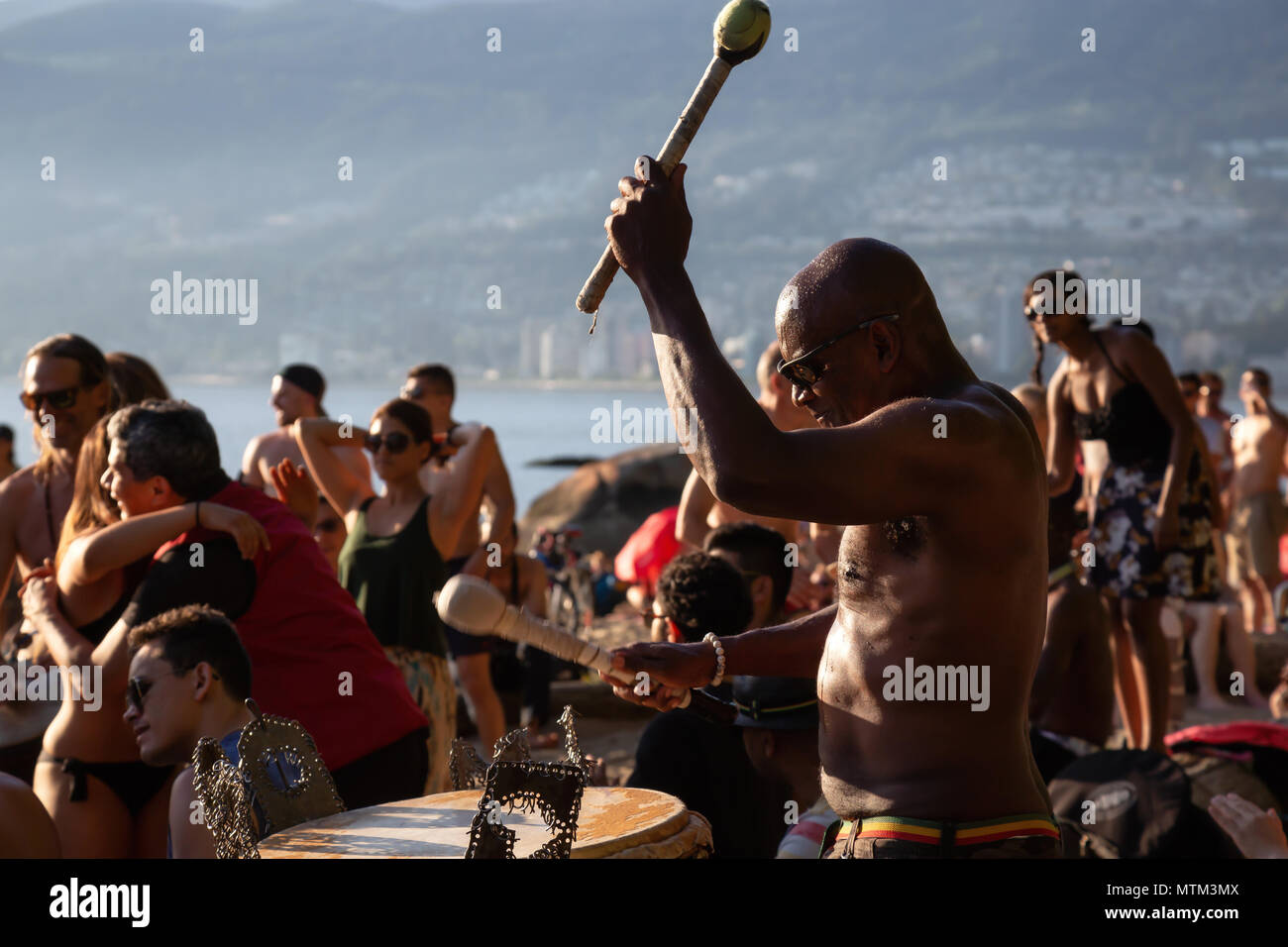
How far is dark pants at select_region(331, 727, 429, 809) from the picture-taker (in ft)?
10.1

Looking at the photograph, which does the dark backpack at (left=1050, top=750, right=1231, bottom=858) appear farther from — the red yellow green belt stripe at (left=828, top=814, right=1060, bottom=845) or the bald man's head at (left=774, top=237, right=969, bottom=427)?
the bald man's head at (left=774, top=237, right=969, bottom=427)

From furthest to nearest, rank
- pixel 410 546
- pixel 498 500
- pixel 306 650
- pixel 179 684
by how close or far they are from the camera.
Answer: pixel 498 500, pixel 410 546, pixel 306 650, pixel 179 684

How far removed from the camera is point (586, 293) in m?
1.86

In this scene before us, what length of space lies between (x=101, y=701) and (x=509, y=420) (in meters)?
62.8

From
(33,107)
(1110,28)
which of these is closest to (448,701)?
(1110,28)

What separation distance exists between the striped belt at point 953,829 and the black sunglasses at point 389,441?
118 inches

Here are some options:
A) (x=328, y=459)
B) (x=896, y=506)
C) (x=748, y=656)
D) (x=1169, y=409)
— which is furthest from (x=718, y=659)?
(x=1169, y=409)

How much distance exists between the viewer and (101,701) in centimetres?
299

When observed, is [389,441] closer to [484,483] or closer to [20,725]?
[484,483]

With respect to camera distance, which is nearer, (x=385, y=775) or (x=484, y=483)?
(x=385, y=775)

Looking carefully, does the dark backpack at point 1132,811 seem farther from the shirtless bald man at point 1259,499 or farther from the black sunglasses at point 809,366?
the shirtless bald man at point 1259,499

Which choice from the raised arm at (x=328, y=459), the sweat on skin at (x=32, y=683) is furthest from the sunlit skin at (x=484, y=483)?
the sweat on skin at (x=32, y=683)

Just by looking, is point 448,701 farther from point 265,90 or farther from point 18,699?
point 265,90
